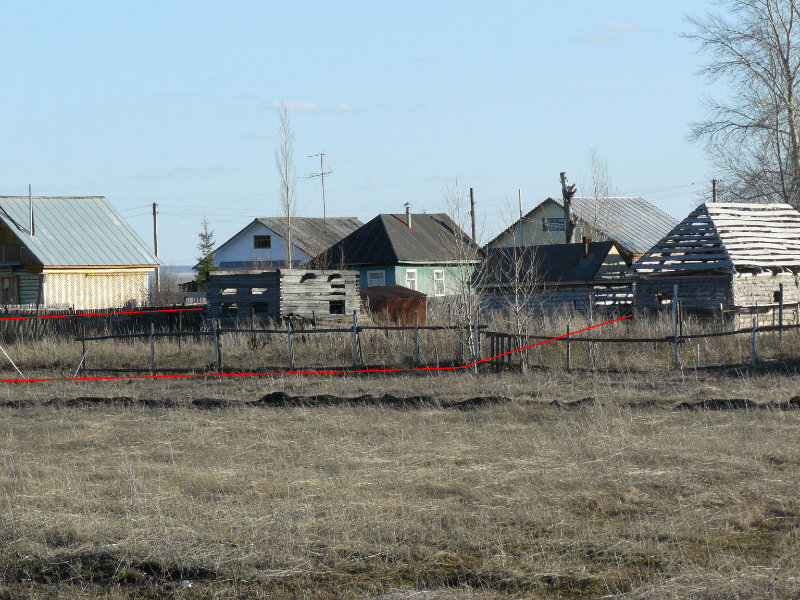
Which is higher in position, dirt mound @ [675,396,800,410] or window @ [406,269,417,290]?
window @ [406,269,417,290]

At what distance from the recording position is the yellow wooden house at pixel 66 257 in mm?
40344

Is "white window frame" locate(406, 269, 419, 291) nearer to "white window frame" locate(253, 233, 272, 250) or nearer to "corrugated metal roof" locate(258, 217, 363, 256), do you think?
"corrugated metal roof" locate(258, 217, 363, 256)

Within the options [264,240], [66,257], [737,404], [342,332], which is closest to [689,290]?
[342,332]

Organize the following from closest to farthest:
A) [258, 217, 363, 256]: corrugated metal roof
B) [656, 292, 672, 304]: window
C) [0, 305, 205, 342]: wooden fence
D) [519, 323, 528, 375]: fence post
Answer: [519, 323, 528, 375]: fence post → [656, 292, 672, 304]: window → [0, 305, 205, 342]: wooden fence → [258, 217, 363, 256]: corrugated metal roof

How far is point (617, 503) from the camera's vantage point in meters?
8.73

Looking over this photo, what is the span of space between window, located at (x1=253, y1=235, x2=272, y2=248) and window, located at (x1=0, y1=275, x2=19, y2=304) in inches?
889

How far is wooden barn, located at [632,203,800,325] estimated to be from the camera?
91.5ft

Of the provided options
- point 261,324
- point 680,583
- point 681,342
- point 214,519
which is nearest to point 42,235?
point 261,324

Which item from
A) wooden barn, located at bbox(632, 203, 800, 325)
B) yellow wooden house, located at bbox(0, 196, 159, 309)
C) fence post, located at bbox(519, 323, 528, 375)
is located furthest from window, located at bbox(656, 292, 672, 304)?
yellow wooden house, located at bbox(0, 196, 159, 309)

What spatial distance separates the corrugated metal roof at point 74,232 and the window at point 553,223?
22.7 m

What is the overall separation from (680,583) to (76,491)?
19.3 ft

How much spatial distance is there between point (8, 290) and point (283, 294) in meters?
19.7

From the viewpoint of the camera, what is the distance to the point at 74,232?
1660 inches

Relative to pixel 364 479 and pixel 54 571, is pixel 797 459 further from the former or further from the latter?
pixel 54 571
